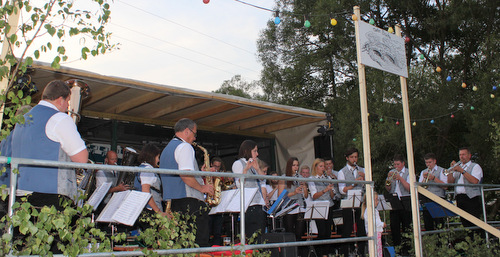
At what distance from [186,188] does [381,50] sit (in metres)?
2.86

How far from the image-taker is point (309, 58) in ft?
65.6

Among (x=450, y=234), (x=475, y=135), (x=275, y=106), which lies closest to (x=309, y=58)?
(x=475, y=135)

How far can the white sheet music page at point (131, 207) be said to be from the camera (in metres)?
4.16

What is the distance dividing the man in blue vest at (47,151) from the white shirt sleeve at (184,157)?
1234 millimetres

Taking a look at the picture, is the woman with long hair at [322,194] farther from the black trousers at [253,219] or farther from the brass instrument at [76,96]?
the brass instrument at [76,96]

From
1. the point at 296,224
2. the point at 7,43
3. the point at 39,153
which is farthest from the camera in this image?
the point at 296,224

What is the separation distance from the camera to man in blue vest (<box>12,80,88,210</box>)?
10.8 feet

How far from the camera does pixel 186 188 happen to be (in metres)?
4.62

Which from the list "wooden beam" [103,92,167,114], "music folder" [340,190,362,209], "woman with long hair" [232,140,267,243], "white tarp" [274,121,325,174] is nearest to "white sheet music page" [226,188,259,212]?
"woman with long hair" [232,140,267,243]

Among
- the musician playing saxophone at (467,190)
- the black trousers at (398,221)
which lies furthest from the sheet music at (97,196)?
the musician playing saxophone at (467,190)

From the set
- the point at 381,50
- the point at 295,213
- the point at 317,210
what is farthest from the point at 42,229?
the point at 295,213

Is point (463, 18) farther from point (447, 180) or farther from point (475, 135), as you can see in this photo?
point (447, 180)

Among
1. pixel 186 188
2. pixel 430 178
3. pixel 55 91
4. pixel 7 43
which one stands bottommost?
pixel 186 188

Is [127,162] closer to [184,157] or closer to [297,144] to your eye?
[184,157]
